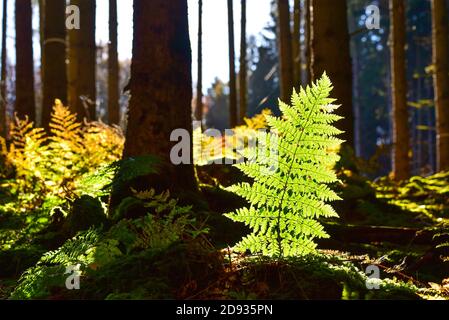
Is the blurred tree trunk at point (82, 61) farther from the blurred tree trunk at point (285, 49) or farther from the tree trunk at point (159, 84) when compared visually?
the tree trunk at point (159, 84)

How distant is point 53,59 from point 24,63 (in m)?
1.08

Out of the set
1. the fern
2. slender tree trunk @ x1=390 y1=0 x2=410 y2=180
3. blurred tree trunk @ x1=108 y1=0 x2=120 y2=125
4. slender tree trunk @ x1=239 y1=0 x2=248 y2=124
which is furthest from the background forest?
slender tree trunk @ x1=239 y1=0 x2=248 y2=124

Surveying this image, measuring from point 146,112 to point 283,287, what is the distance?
2509mm

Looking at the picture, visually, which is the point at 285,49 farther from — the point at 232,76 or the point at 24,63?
the point at 24,63

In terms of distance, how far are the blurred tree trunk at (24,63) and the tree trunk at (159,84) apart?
610 cm

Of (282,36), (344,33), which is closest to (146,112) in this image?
(344,33)

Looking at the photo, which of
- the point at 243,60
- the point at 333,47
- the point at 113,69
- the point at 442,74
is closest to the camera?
the point at 333,47

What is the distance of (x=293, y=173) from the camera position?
220cm

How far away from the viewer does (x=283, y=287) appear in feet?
6.48

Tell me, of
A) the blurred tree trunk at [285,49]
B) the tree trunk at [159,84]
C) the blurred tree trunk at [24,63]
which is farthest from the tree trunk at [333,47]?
the blurred tree trunk at [285,49]

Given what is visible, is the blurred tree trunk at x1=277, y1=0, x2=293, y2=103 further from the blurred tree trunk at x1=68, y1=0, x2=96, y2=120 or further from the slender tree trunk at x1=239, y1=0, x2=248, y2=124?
the blurred tree trunk at x1=68, y1=0, x2=96, y2=120

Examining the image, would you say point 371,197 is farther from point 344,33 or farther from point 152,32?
point 152,32

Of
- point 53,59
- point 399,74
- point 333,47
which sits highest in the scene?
point 399,74

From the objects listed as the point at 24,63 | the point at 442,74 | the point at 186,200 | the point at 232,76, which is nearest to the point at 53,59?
the point at 24,63
